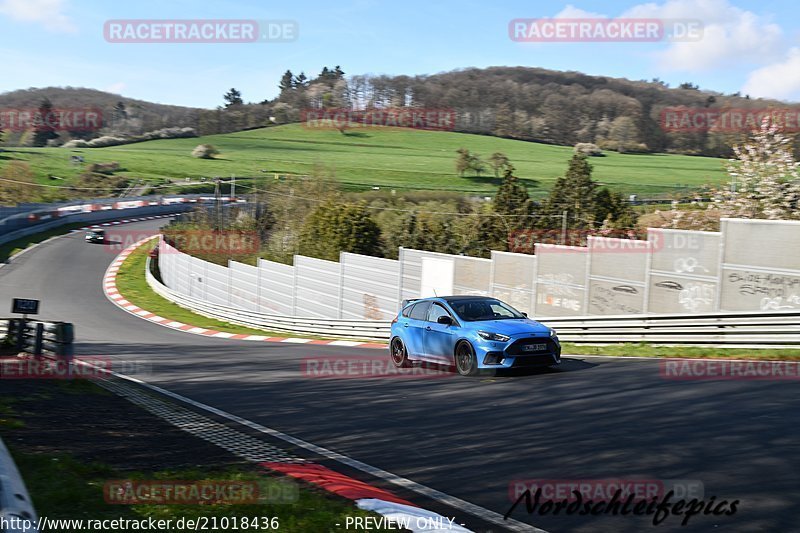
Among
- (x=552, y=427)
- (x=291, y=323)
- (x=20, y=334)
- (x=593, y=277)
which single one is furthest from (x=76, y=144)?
(x=552, y=427)

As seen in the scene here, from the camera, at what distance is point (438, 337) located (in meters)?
15.6

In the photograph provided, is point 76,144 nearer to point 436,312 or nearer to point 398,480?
point 436,312

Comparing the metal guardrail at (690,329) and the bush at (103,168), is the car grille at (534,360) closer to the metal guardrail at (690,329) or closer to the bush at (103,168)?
the metal guardrail at (690,329)

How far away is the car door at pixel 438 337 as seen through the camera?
49.7 ft

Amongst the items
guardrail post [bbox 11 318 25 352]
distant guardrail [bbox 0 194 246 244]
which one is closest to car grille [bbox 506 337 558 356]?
guardrail post [bbox 11 318 25 352]

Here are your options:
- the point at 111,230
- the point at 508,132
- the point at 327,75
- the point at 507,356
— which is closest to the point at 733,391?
the point at 507,356

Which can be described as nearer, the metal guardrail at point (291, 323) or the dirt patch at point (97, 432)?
the dirt patch at point (97, 432)

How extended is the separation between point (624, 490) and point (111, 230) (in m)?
68.2

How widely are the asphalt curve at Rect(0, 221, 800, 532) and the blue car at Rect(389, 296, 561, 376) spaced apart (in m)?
0.40

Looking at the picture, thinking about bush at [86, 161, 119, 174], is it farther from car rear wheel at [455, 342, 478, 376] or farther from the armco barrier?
car rear wheel at [455, 342, 478, 376]

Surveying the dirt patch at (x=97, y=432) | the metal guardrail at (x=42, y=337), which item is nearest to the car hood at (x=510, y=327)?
the dirt patch at (x=97, y=432)

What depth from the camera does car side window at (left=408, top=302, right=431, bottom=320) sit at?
1631 centimetres

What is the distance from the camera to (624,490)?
6.97m

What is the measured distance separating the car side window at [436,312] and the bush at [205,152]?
10290cm
